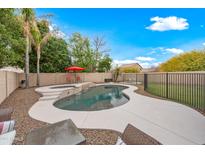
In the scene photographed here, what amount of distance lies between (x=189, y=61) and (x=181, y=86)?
12.0 meters

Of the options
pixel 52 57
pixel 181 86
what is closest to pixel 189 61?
pixel 181 86

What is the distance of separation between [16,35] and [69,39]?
13.5 m

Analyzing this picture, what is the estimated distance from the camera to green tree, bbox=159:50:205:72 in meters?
15.4

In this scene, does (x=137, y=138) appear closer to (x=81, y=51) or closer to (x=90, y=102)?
(x=90, y=102)

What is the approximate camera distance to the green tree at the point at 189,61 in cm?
1542

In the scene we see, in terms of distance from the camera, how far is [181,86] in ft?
24.1

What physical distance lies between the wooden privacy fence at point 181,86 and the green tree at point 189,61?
9.74 m

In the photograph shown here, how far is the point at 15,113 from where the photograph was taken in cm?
462

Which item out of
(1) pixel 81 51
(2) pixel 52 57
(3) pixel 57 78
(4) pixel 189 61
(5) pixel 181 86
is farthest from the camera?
(1) pixel 81 51

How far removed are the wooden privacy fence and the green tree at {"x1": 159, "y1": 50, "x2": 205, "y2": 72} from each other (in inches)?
384
